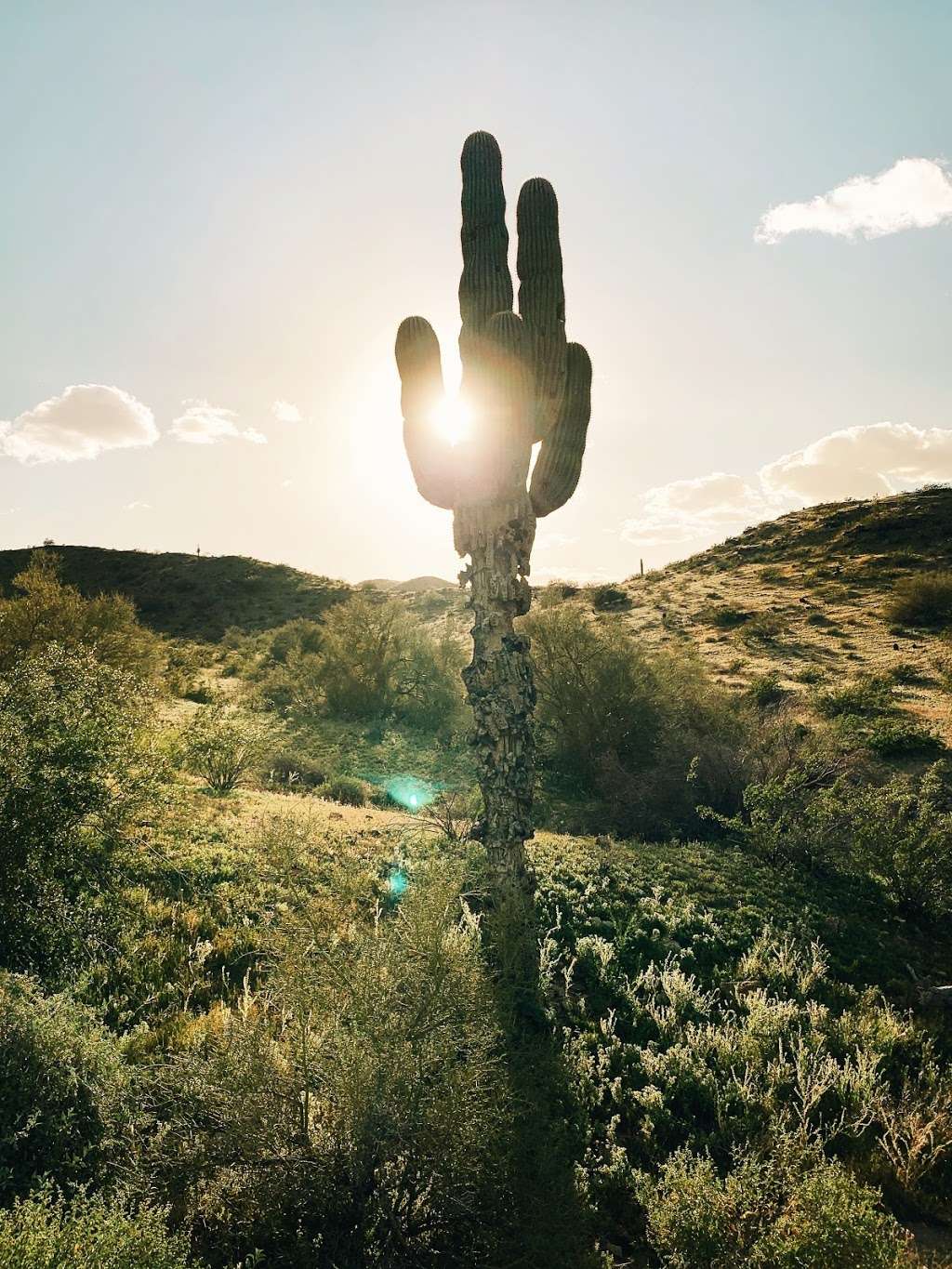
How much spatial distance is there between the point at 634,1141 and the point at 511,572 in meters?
5.27

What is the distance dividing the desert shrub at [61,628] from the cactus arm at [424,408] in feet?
35.0

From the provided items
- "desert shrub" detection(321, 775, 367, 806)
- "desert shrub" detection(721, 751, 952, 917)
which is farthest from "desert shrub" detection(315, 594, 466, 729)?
"desert shrub" detection(721, 751, 952, 917)

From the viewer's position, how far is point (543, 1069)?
5.26 meters

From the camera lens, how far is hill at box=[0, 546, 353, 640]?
124ft

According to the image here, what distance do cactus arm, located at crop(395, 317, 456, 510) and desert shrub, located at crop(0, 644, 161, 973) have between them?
14.7 ft

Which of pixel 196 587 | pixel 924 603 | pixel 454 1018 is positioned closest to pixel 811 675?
pixel 924 603

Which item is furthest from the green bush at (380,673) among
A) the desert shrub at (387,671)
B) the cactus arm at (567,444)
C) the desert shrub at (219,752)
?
the cactus arm at (567,444)

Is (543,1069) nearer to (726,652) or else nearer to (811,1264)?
(811,1264)

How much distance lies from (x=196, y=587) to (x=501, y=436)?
37993 millimetres

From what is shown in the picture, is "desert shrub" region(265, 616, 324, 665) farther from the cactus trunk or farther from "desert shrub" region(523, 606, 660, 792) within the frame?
the cactus trunk

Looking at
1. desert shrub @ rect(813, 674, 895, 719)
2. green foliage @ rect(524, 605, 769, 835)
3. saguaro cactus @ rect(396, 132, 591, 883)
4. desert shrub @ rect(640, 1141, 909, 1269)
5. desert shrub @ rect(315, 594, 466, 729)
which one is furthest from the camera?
desert shrub @ rect(315, 594, 466, 729)

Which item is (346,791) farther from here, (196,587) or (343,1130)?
(196,587)

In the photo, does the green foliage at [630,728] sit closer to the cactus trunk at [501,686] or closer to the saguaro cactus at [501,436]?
the saguaro cactus at [501,436]

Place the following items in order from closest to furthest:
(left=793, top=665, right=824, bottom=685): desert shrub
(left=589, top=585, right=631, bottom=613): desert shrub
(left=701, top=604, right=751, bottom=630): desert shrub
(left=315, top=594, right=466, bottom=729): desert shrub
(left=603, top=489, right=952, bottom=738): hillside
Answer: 1. (left=793, top=665, right=824, bottom=685): desert shrub
2. (left=603, top=489, right=952, bottom=738): hillside
3. (left=315, top=594, right=466, bottom=729): desert shrub
4. (left=701, top=604, right=751, bottom=630): desert shrub
5. (left=589, top=585, right=631, bottom=613): desert shrub
